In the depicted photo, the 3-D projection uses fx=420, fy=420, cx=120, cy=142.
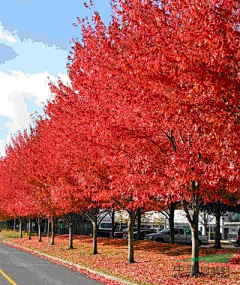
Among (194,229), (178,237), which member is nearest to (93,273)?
(194,229)

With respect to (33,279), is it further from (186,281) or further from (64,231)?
(64,231)

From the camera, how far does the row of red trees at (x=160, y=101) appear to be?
941 cm

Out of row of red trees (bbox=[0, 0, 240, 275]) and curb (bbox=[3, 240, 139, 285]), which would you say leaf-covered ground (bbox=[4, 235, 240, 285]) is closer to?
curb (bbox=[3, 240, 139, 285])

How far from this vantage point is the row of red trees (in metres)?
9.41

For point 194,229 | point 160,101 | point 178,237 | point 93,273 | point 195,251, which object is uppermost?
→ point 160,101

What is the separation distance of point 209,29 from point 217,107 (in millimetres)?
1841

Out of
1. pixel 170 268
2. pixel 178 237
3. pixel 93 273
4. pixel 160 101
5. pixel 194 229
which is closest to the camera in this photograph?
pixel 160 101

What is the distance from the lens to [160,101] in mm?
10883

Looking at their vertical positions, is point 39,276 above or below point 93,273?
above

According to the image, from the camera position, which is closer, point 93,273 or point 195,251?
point 195,251

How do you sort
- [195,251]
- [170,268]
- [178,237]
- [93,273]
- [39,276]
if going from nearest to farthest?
[195,251] < [39,276] < [93,273] < [170,268] < [178,237]

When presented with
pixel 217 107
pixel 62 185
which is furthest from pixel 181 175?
pixel 62 185

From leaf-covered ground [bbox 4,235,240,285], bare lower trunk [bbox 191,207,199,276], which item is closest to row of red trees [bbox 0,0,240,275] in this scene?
bare lower trunk [bbox 191,207,199,276]

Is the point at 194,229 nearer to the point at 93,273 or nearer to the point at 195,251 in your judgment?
the point at 195,251
